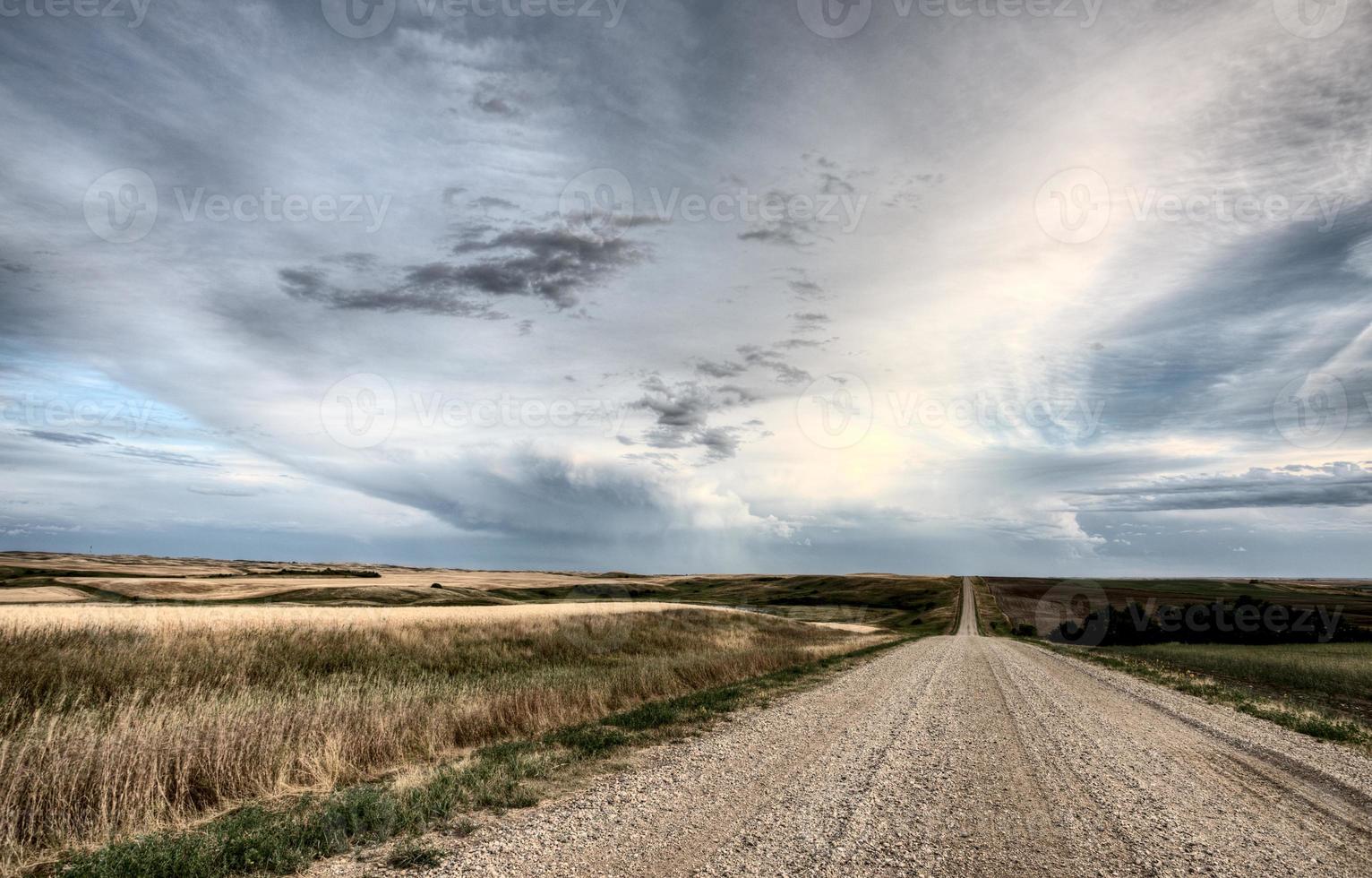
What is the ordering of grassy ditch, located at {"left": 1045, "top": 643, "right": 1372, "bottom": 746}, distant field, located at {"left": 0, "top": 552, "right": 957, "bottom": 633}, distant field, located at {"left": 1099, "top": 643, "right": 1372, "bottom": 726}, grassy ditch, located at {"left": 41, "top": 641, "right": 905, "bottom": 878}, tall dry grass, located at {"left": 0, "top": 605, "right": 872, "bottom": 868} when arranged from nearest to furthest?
1. grassy ditch, located at {"left": 41, "top": 641, "right": 905, "bottom": 878}
2. tall dry grass, located at {"left": 0, "top": 605, "right": 872, "bottom": 868}
3. grassy ditch, located at {"left": 1045, "top": 643, "right": 1372, "bottom": 746}
4. distant field, located at {"left": 1099, "top": 643, "right": 1372, "bottom": 726}
5. distant field, located at {"left": 0, "top": 552, "right": 957, "bottom": 633}

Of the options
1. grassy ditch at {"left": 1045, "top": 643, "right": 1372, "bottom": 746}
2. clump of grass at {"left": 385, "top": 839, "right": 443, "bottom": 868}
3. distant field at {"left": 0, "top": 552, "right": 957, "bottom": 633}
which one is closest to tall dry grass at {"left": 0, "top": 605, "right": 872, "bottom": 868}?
clump of grass at {"left": 385, "top": 839, "right": 443, "bottom": 868}

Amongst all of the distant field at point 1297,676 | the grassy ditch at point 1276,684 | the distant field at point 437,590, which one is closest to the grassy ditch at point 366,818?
the grassy ditch at point 1276,684

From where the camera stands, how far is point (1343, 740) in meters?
13.8

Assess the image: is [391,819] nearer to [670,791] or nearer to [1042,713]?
[670,791]

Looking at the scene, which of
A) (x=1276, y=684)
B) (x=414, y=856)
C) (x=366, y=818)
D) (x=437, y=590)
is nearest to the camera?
(x=414, y=856)

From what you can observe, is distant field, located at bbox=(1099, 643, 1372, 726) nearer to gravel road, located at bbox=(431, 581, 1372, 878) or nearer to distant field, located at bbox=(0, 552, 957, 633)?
gravel road, located at bbox=(431, 581, 1372, 878)

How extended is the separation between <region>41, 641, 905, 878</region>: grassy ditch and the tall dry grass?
1.06 meters

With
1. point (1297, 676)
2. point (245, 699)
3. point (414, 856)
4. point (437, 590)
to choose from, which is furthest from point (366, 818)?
point (437, 590)

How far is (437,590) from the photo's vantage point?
74.4 meters

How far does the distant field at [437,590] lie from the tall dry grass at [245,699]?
1413 inches

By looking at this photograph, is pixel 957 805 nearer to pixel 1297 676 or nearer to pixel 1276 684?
pixel 1276 684

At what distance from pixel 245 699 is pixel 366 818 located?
749 centimetres

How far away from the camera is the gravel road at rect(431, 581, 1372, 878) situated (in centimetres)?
660

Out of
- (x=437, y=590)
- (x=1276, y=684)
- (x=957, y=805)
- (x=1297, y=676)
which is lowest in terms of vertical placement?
(x=437, y=590)
